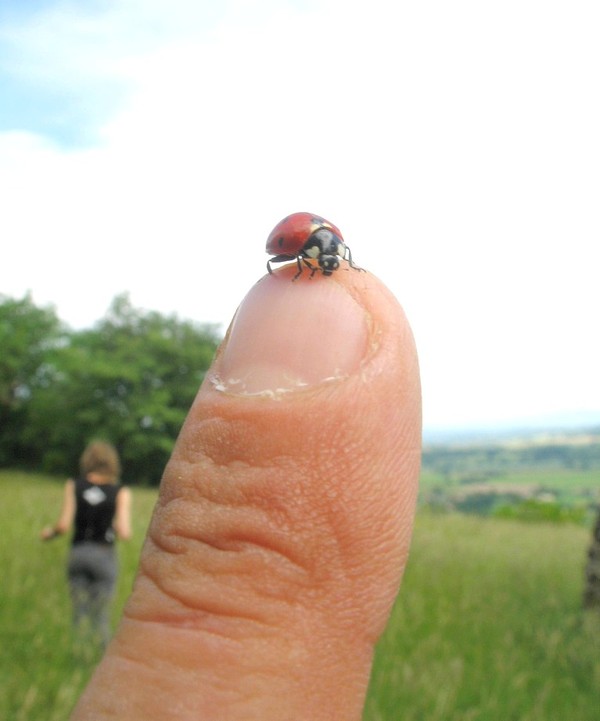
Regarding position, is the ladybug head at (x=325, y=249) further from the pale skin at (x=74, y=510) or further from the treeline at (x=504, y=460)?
the treeline at (x=504, y=460)

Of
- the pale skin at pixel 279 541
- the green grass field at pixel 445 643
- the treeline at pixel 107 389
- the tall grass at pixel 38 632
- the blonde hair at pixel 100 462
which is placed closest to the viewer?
the pale skin at pixel 279 541

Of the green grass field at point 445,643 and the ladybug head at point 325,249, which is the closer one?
the ladybug head at point 325,249

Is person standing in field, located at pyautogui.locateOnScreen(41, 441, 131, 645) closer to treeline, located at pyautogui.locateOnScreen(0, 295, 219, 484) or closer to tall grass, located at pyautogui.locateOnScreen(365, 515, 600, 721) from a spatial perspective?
tall grass, located at pyautogui.locateOnScreen(365, 515, 600, 721)

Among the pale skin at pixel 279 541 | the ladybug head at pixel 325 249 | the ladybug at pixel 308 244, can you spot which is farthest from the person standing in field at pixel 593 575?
the pale skin at pixel 279 541

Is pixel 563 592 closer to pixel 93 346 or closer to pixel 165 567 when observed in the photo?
pixel 165 567

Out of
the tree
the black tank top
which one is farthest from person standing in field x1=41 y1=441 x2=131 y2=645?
the tree

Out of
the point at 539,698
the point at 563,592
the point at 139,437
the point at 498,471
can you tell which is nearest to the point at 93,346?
the point at 139,437
